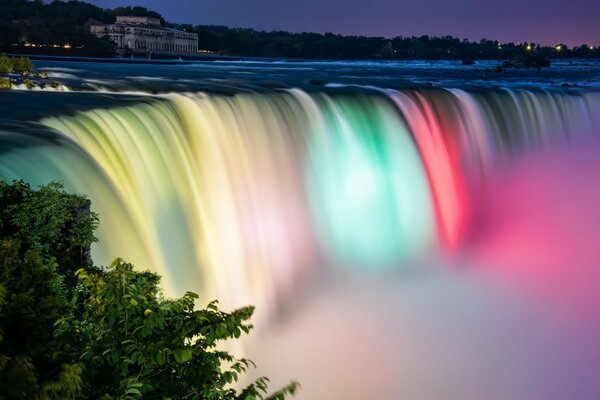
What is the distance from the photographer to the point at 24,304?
5.35 m

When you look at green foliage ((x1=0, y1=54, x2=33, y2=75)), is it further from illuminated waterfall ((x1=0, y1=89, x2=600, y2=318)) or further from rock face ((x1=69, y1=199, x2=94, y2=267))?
rock face ((x1=69, y1=199, x2=94, y2=267))

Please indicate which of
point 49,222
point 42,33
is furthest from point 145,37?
point 49,222

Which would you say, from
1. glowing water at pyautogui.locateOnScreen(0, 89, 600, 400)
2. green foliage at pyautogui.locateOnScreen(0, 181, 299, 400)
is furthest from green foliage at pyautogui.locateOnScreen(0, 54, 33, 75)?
green foliage at pyautogui.locateOnScreen(0, 181, 299, 400)

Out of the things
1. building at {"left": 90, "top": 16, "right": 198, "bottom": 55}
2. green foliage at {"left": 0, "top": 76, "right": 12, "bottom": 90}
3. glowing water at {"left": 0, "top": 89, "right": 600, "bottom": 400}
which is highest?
building at {"left": 90, "top": 16, "right": 198, "bottom": 55}

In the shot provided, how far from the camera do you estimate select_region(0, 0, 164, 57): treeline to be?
68438mm

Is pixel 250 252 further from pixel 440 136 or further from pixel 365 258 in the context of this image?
pixel 440 136

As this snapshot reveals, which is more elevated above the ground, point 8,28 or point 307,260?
point 8,28

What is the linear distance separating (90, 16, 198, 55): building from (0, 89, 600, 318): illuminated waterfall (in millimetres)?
70750

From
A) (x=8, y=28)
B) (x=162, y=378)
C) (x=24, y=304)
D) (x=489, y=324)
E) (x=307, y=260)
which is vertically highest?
(x=8, y=28)

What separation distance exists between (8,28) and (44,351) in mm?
75210

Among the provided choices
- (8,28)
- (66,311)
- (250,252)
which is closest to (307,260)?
(250,252)

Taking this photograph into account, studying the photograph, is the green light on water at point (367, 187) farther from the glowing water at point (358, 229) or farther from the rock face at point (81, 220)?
the rock face at point (81, 220)

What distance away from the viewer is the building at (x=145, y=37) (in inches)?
3821

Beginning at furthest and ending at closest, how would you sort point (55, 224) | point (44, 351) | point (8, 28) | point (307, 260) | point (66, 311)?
1. point (8, 28)
2. point (307, 260)
3. point (55, 224)
4. point (66, 311)
5. point (44, 351)
